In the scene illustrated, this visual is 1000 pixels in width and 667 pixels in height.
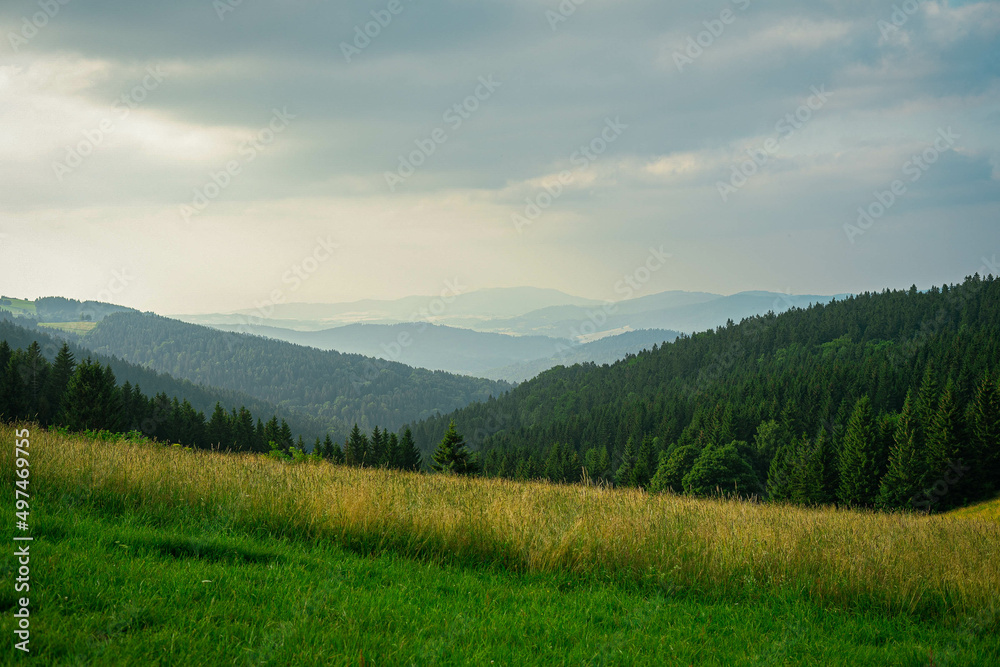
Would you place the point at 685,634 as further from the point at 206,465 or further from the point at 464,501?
the point at 206,465

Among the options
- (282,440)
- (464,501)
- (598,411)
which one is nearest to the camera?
(464,501)

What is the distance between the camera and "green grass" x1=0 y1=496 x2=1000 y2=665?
4.06 m

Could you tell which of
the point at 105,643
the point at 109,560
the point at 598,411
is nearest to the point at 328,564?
the point at 109,560

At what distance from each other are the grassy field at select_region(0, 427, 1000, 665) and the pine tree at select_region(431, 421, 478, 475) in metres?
30.6

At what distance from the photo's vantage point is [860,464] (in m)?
61.3

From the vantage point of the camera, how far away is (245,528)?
696cm

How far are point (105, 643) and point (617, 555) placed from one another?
5.25 m

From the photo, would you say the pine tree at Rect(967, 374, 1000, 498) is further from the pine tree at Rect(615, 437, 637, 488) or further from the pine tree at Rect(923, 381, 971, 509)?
the pine tree at Rect(615, 437, 637, 488)

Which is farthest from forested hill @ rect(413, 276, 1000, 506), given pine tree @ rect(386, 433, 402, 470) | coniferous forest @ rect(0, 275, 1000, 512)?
pine tree @ rect(386, 433, 402, 470)

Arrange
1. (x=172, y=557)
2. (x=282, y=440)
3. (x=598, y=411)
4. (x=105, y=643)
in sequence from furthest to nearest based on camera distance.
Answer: (x=598, y=411) → (x=282, y=440) → (x=172, y=557) → (x=105, y=643)

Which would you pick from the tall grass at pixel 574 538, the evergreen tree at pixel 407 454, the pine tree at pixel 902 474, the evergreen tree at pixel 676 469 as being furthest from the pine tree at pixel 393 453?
the tall grass at pixel 574 538

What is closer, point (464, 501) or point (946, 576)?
point (946, 576)

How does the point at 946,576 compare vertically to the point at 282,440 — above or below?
above

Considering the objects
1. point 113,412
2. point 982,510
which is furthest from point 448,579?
point 982,510
